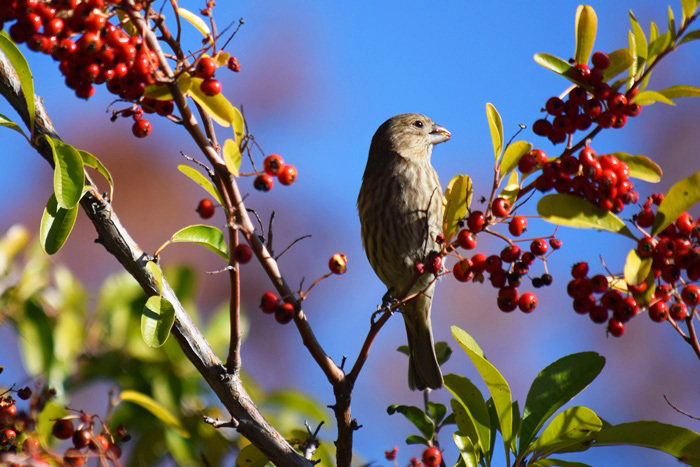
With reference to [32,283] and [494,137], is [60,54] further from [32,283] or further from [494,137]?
[32,283]

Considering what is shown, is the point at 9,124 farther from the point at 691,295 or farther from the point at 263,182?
the point at 691,295

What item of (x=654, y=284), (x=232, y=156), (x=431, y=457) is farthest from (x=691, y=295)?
(x=232, y=156)

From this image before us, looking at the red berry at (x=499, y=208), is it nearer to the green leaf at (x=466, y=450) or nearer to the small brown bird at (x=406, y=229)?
the green leaf at (x=466, y=450)

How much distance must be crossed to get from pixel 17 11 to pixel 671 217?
1.53m

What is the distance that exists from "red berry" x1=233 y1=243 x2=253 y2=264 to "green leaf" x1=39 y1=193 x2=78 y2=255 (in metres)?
0.48

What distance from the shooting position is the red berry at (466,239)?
2.06 meters

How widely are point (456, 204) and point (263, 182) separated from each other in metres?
0.54

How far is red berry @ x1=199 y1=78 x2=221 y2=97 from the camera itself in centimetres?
187

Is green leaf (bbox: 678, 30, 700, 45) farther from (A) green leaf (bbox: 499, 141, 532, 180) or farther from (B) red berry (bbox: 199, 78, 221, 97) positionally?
(B) red berry (bbox: 199, 78, 221, 97)

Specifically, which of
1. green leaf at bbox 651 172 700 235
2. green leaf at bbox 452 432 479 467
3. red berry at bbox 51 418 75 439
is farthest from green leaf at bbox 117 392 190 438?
green leaf at bbox 651 172 700 235

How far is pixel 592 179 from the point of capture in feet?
6.19

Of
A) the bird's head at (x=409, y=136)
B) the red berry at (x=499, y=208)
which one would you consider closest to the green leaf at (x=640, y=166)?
the red berry at (x=499, y=208)

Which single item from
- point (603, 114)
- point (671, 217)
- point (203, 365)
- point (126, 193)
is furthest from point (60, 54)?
point (126, 193)

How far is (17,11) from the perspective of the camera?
176 centimetres
